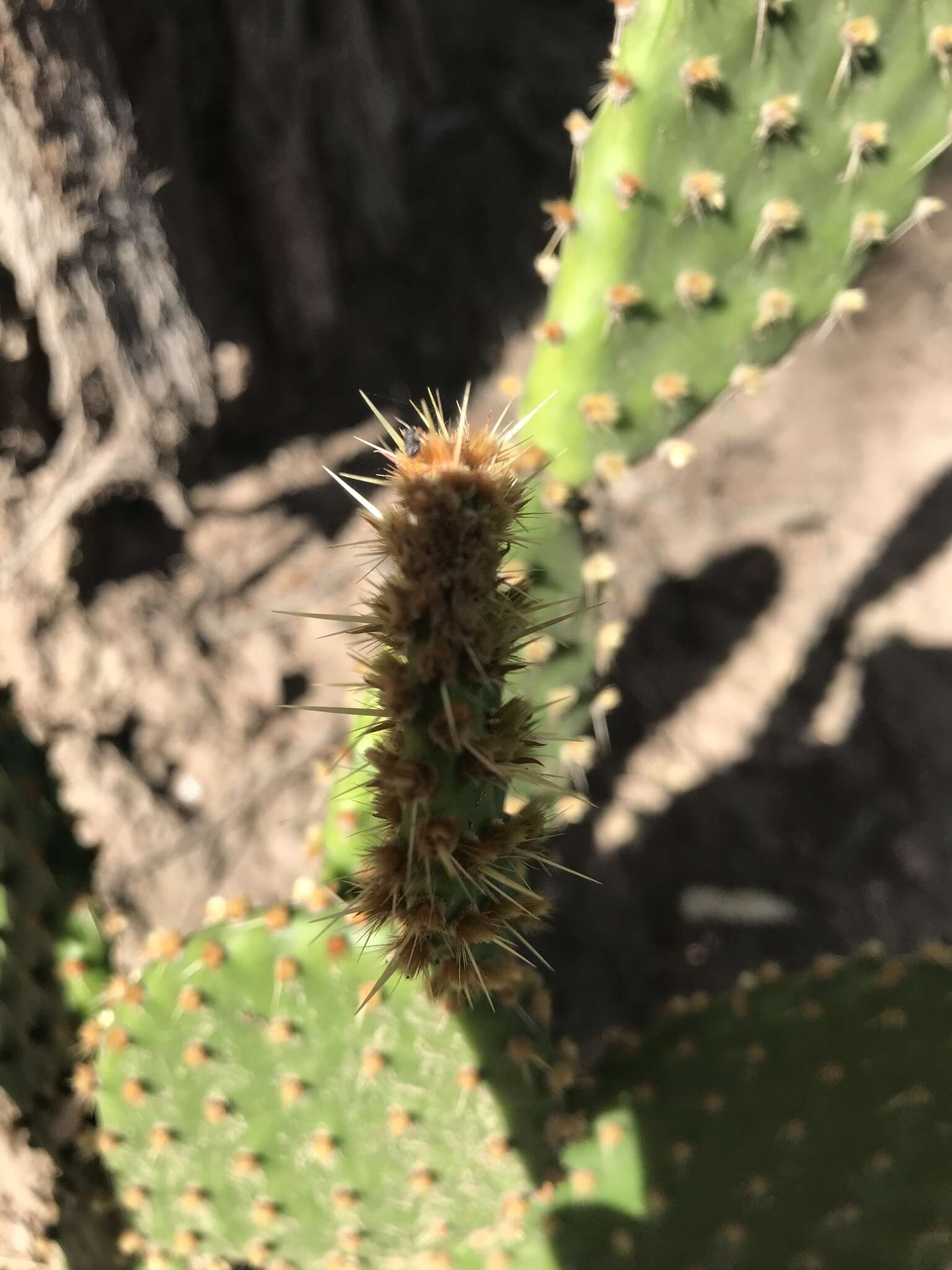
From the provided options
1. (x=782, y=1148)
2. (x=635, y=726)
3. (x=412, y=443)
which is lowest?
(x=782, y=1148)

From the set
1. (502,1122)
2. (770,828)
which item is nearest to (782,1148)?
(502,1122)

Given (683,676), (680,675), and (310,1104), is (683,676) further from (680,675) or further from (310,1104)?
(310,1104)

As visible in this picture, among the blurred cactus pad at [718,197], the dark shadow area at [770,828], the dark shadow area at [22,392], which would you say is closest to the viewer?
→ the blurred cactus pad at [718,197]

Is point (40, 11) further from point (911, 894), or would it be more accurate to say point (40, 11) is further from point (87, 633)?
point (911, 894)

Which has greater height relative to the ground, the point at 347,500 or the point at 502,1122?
the point at 347,500

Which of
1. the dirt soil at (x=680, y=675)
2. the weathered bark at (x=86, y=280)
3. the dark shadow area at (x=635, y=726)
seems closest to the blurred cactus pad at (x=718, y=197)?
the dirt soil at (x=680, y=675)

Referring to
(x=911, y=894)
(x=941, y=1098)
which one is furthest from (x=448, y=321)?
(x=941, y=1098)

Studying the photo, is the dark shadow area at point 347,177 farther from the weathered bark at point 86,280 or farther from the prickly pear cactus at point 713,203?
the prickly pear cactus at point 713,203
